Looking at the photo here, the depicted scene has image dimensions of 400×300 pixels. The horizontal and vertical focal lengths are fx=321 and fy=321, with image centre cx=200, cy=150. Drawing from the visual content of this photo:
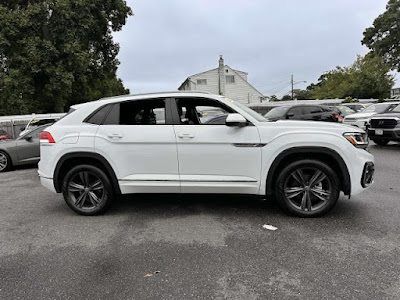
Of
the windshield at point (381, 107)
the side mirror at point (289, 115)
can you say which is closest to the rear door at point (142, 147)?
the side mirror at point (289, 115)

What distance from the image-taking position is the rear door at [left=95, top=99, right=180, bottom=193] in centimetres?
435

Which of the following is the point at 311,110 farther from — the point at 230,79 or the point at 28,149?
the point at 230,79

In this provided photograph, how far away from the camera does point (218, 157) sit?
4.25 metres

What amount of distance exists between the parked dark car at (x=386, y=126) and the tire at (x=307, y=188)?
724 cm

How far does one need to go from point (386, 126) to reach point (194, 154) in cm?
849

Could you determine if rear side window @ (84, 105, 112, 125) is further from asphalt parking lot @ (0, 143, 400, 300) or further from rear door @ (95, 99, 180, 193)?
asphalt parking lot @ (0, 143, 400, 300)

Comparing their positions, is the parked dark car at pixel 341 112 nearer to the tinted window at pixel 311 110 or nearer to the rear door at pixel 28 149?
the tinted window at pixel 311 110

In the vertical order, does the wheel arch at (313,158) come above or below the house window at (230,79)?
below

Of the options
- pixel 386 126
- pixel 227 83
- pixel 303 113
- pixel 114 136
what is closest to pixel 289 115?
pixel 303 113

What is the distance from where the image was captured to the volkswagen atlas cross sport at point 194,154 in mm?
4172

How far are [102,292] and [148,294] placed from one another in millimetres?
408

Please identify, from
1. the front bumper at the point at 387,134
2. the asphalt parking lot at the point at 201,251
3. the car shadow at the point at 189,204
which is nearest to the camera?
the asphalt parking lot at the point at 201,251

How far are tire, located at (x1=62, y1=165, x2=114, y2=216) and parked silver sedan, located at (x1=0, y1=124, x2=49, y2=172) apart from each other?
529 centimetres

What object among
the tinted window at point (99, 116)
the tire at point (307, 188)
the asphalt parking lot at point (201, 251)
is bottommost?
the asphalt parking lot at point (201, 251)
